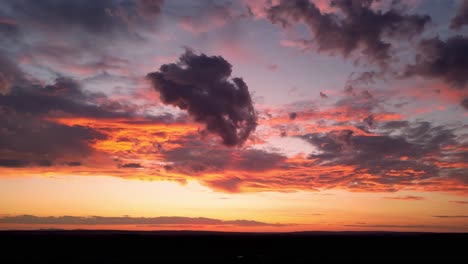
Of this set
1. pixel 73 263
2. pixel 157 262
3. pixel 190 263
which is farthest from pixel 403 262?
pixel 73 263

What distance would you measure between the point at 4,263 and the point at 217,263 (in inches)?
1058

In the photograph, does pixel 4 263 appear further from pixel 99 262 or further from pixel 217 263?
pixel 217 263

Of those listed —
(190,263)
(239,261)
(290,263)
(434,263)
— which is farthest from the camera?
(434,263)

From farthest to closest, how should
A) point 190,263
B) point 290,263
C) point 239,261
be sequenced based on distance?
point 190,263
point 290,263
point 239,261

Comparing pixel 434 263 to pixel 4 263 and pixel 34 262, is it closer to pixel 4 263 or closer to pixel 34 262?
pixel 34 262

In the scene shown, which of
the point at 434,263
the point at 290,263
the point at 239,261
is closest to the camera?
the point at 239,261

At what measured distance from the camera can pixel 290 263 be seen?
168 feet

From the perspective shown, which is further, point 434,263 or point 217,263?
point 434,263

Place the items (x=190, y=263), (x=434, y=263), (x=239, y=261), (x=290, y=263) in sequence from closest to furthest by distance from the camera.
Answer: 1. (x=239, y=261)
2. (x=290, y=263)
3. (x=190, y=263)
4. (x=434, y=263)

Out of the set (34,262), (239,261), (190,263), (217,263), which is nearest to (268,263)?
(239,261)

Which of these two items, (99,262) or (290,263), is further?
(99,262)

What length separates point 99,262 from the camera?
56.0 meters

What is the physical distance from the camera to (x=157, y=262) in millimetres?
56312

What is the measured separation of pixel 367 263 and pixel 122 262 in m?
33.1
